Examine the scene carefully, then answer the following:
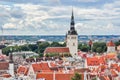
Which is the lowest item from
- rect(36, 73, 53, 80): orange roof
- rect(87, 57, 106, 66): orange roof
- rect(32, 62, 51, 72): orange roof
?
rect(87, 57, 106, 66): orange roof

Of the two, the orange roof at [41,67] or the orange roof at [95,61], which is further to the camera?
the orange roof at [95,61]

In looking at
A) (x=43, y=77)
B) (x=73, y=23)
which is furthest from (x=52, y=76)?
(x=73, y=23)

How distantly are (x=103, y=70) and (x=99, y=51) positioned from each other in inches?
2922

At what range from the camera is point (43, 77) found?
2030 inches

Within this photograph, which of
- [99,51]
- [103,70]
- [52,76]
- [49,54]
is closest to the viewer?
[52,76]

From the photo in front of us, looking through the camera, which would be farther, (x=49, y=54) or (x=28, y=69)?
(x=49, y=54)

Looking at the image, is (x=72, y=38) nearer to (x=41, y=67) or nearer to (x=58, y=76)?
(x=41, y=67)

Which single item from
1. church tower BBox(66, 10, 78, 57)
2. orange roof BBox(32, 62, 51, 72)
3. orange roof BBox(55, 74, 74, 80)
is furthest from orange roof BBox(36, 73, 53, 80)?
church tower BBox(66, 10, 78, 57)

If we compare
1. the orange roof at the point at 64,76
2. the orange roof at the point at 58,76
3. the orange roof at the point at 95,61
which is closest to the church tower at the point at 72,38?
the orange roof at the point at 95,61

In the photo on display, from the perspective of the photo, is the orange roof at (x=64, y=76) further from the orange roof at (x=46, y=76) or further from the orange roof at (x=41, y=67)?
the orange roof at (x=41, y=67)

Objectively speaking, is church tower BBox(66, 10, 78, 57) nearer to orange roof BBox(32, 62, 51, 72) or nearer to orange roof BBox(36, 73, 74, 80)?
orange roof BBox(32, 62, 51, 72)

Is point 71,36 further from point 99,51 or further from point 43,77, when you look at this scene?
point 43,77

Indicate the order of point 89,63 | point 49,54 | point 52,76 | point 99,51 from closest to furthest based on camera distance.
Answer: point 52,76 → point 89,63 → point 49,54 → point 99,51

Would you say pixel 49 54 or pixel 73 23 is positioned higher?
pixel 73 23
